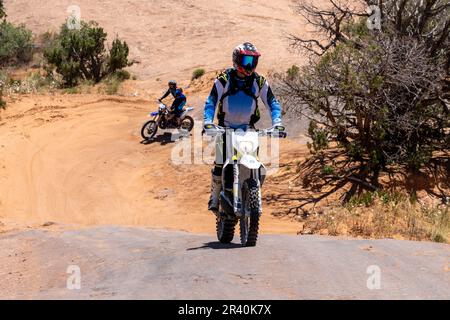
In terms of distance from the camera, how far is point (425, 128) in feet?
48.6

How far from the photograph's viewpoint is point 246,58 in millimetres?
7598

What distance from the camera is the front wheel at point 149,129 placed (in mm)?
18881

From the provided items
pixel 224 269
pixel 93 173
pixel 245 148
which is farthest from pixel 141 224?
pixel 224 269

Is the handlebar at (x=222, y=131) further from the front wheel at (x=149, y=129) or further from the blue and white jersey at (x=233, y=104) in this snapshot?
the front wheel at (x=149, y=129)

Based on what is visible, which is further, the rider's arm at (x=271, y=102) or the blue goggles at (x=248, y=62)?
the rider's arm at (x=271, y=102)

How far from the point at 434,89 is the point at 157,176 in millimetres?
6769

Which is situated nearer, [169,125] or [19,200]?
[19,200]

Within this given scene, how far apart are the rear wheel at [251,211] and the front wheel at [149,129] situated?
11670mm

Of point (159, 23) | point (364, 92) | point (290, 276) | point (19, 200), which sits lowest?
point (19, 200)

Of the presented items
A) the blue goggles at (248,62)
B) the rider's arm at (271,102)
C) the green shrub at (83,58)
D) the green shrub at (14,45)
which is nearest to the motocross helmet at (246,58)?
the blue goggles at (248,62)

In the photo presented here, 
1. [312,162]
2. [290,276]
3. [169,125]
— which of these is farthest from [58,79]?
[290,276]

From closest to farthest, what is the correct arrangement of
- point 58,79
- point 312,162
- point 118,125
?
point 312,162
point 118,125
point 58,79

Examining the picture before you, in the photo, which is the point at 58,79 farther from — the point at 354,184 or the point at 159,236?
the point at 159,236

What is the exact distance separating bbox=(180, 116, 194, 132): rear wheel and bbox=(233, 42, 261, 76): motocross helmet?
1174 cm
